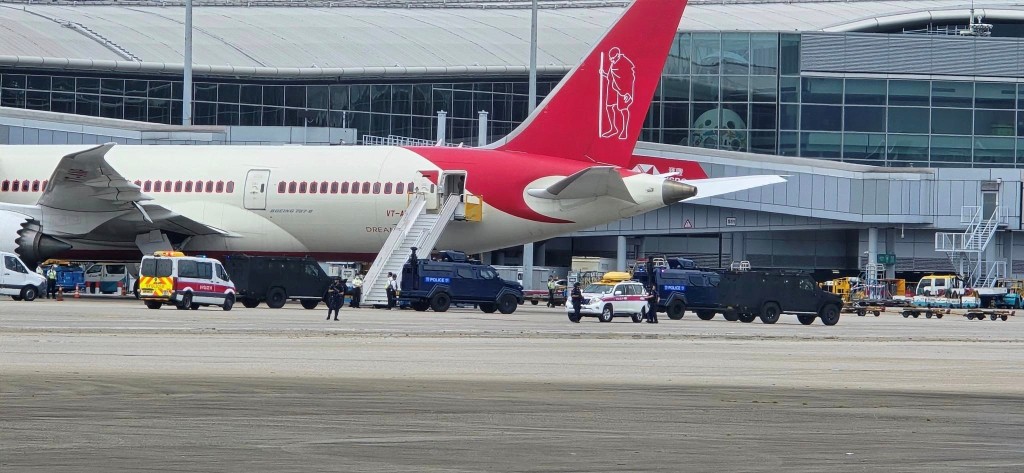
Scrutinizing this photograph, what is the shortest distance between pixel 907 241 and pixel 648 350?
50518mm

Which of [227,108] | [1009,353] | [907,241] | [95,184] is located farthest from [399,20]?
[1009,353]

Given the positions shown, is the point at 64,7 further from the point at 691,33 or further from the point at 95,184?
the point at 95,184

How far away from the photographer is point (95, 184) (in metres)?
46.9

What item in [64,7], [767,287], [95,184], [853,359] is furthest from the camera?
[64,7]

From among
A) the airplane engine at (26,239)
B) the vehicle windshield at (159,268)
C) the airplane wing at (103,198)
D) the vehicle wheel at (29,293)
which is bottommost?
the vehicle wheel at (29,293)

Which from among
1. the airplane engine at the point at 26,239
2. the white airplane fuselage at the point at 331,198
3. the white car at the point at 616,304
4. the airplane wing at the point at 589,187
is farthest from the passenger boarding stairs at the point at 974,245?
the airplane engine at the point at 26,239

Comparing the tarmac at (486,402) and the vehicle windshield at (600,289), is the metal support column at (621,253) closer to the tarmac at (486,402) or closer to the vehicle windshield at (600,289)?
the vehicle windshield at (600,289)

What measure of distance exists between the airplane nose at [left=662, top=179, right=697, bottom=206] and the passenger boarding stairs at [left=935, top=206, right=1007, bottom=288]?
1156 inches

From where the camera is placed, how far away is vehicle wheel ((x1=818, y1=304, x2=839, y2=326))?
4288 centimetres

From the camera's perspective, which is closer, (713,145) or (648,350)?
(648,350)

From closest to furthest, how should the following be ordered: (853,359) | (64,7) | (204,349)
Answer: (204,349), (853,359), (64,7)

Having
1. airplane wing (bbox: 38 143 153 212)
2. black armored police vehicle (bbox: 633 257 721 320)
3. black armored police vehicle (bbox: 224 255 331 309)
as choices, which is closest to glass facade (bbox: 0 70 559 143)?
airplane wing (bbox: 38 143 153 212)

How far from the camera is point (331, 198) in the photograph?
48.0 m

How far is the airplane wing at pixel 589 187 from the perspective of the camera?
44188 millimetres
